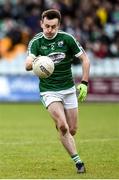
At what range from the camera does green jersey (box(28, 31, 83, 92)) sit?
11.4 m

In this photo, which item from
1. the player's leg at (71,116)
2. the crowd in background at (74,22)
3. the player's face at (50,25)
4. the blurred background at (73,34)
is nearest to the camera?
the player's face at (50,25)

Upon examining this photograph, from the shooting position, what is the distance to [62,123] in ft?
36.5

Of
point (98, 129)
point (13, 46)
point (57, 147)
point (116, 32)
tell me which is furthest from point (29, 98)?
point (57, 147)

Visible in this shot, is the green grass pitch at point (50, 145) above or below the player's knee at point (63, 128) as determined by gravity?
below

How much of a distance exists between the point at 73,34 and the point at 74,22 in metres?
1.11

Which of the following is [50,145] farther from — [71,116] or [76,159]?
[76,159]

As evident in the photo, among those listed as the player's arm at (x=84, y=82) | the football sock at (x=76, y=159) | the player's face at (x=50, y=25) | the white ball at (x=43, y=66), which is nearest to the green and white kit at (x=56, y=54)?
the player's arm at (x=84, y=82)

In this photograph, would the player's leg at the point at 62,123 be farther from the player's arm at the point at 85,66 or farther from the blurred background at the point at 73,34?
the blurred background at the point at 73,34

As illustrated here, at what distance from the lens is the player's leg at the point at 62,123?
11164 mm

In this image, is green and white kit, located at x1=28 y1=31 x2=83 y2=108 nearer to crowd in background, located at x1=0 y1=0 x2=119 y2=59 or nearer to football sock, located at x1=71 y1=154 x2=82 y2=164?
football sock, located at x1=71 y1=154 x2=82 y2=164

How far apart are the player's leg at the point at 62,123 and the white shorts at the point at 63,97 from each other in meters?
0.08

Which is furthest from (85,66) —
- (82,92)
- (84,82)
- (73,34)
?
(73,34)

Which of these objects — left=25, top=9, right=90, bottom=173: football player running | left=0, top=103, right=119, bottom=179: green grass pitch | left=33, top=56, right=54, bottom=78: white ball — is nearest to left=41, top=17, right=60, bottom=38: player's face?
left=25, top=9, right=90, bottom=173: football player running

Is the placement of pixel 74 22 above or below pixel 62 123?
below
